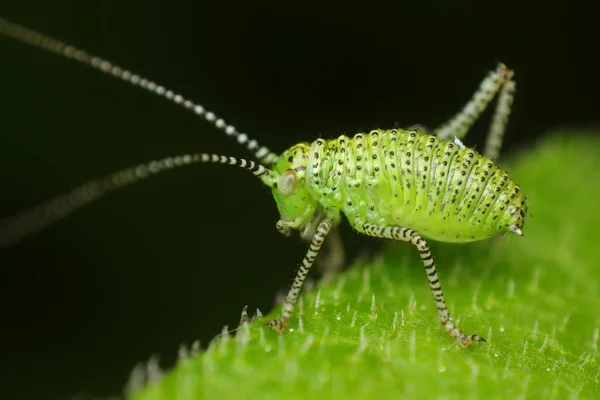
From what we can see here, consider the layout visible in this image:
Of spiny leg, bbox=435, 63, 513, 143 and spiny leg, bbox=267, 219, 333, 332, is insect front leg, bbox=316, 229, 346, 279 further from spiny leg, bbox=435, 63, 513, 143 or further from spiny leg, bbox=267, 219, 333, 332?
spiny leg, bbox=435, 63, 513, 143

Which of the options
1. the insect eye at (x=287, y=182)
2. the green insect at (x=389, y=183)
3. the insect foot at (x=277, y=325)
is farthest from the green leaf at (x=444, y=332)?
the insect eye at (x=287, y=182)

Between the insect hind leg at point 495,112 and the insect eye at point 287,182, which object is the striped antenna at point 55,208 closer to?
the insect eye at point 287,182

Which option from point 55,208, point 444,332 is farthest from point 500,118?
point 55,208

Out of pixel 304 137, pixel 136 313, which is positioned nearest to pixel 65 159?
pixel 136 313

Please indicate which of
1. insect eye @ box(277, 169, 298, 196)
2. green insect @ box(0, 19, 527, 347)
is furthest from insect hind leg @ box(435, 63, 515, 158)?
insect eye @ box(277, 169, 298, 196)

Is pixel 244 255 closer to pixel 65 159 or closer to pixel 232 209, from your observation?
pixel 232 209
